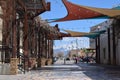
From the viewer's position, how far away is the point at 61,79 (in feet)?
75.5

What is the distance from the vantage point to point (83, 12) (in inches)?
1500

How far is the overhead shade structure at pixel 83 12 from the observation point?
34.4 meters

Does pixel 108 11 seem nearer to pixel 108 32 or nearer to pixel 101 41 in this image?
pixel 108 32

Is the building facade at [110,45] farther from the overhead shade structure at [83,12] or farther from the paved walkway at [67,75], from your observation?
the paved walkway at [67,75]

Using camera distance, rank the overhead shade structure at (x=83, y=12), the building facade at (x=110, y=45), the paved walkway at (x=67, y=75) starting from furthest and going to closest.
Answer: the building facade at (x=110, y=45), the overhead shade structure at (x=83, y=12), the paved walkway at (x=67, y=75)

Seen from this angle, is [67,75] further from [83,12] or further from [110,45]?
[110,45]

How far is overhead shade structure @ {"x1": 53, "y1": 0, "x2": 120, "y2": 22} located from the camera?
34375 millimetres

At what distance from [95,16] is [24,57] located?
991cm

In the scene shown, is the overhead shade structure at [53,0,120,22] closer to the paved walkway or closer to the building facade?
the paved walkway

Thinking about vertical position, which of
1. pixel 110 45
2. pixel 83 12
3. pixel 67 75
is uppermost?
pixel 83 12

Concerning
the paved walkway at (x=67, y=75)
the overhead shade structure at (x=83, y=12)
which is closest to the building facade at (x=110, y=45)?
the overhead shade structure at (x=83, y=12)

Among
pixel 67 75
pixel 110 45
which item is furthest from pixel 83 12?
pixel 110 45

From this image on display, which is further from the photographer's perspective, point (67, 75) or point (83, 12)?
point (83, 12)

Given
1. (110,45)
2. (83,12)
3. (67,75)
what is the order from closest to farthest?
1. (67,75)
2. (83,12)
3. (110,45)
